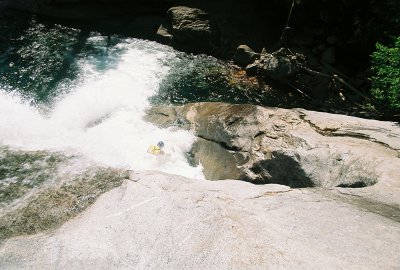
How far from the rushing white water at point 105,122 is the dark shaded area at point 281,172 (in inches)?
72.6

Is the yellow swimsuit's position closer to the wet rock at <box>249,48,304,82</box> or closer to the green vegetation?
the wet rock at <box>249,48,304,82</box>

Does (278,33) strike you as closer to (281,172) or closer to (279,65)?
(279,65)

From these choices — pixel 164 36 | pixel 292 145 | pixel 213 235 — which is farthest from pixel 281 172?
pixel 164 36

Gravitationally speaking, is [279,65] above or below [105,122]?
above

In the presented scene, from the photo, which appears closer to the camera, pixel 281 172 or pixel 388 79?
Result: pixel 281 172

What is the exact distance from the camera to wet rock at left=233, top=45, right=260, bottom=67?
15.2 meters

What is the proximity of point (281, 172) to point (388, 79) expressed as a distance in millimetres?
4943

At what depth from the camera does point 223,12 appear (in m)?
16.9

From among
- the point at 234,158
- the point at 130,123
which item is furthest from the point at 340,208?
the point at 130,123

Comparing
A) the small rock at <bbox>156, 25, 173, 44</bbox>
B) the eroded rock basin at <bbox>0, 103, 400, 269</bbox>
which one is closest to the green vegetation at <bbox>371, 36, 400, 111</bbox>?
the eroded rock basin at <bbox>0, 103, 400, 269</bbox>

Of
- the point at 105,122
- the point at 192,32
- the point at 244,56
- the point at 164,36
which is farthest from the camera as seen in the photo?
the point at 164,36

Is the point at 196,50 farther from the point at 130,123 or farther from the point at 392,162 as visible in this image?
the point at 392,162

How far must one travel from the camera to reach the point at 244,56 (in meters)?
15.2

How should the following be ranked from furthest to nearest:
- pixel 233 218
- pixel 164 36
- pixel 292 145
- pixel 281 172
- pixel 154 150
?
pixel 164 36
pixel 154 150
pixel 292 145
pixel 281 172
pixel 233 218
